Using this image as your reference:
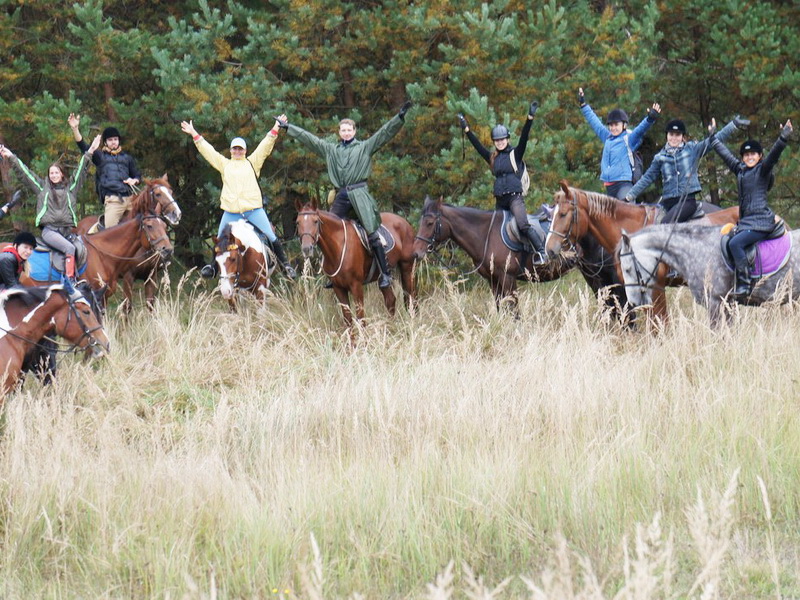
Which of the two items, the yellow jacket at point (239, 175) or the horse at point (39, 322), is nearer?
the horse at point (39, 322)

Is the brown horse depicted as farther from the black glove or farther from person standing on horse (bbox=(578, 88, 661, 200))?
person standing on horse (bbox=(578, 88, 661, 200))

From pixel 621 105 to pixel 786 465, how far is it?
8.37 metres

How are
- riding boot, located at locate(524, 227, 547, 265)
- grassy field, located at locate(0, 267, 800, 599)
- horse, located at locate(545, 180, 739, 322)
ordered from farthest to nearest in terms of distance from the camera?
riding boot, located at locate(524, 227, 547, 265) → horse, located at locate(545, 180, 739, 322) → grassy field, located at locate(0, 267, 800, 599)

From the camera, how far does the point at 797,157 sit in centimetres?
1452

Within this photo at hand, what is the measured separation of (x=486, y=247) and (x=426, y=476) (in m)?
6.01

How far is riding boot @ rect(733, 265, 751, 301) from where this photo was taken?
8977mm

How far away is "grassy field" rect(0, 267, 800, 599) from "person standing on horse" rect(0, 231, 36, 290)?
5.48ft

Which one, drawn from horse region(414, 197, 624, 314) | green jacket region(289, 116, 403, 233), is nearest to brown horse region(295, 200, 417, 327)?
green jacket region(289, 116, 403, 233)

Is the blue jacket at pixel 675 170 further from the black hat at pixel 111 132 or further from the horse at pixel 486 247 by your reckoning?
the black hat at pixel 111 132

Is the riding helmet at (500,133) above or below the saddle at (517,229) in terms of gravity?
above

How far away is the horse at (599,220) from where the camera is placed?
1021 cm

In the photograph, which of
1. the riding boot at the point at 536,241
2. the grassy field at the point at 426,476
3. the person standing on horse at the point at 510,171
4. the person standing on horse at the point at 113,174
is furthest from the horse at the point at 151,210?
the riding boot at the point at 536,241

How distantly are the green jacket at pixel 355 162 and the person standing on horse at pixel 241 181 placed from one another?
0.59 meters

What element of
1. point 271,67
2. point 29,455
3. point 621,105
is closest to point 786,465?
point 29,455
